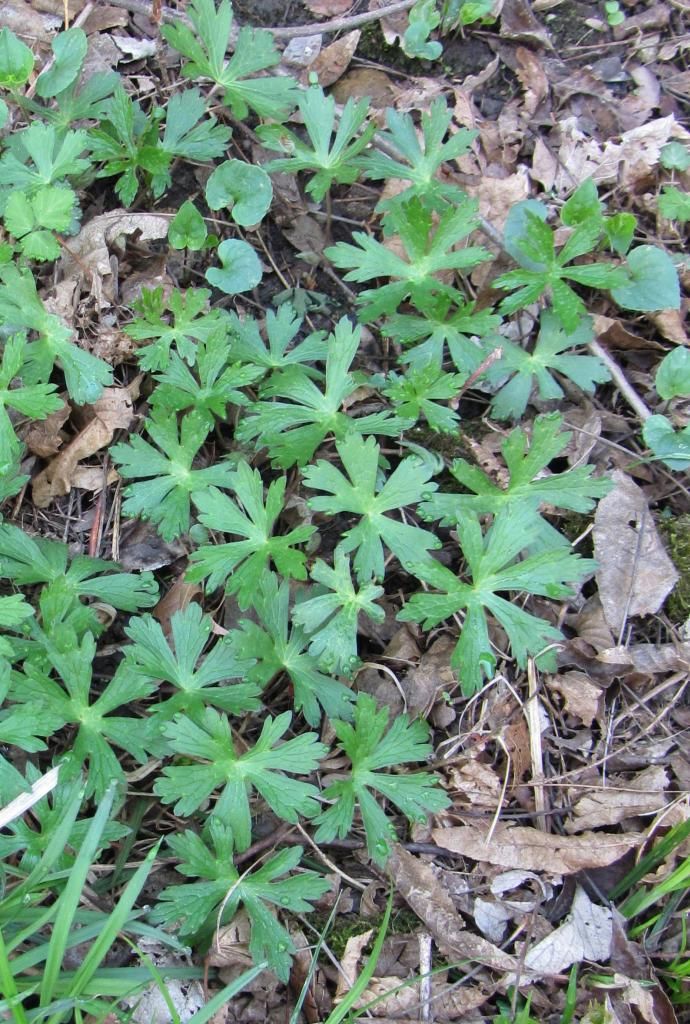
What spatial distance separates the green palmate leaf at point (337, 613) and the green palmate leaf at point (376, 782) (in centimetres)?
12

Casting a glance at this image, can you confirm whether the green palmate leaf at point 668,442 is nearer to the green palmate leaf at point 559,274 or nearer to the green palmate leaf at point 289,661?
the green palmate leaf at point 559,274

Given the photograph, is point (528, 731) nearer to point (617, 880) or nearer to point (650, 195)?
point (617, 880)

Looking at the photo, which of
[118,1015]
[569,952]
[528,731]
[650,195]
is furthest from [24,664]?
[650,195]

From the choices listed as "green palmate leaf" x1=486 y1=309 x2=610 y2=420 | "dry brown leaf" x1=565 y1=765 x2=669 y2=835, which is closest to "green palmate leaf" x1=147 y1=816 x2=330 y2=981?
"dry brown leaf" x1=565 y1=765 x2=669 y2=835

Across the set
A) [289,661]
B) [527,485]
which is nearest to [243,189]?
[527,485]

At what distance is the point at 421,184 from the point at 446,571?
1.41m

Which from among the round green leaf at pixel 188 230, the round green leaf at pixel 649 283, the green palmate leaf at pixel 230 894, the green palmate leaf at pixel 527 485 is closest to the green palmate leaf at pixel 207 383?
→ the round green leaf at pixel 188 230

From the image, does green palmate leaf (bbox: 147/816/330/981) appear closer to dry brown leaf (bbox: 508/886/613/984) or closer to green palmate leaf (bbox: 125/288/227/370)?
dry brown leaf (bbox: 508/886/613/984)

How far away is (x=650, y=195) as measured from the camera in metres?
3.00

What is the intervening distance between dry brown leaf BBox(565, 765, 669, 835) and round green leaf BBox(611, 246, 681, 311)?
1.58 m

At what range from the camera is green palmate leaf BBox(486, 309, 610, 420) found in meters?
2.66

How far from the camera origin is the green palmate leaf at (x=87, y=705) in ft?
7.07

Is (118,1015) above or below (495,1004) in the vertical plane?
above

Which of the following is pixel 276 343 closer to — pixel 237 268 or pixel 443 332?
pixel 237 268
